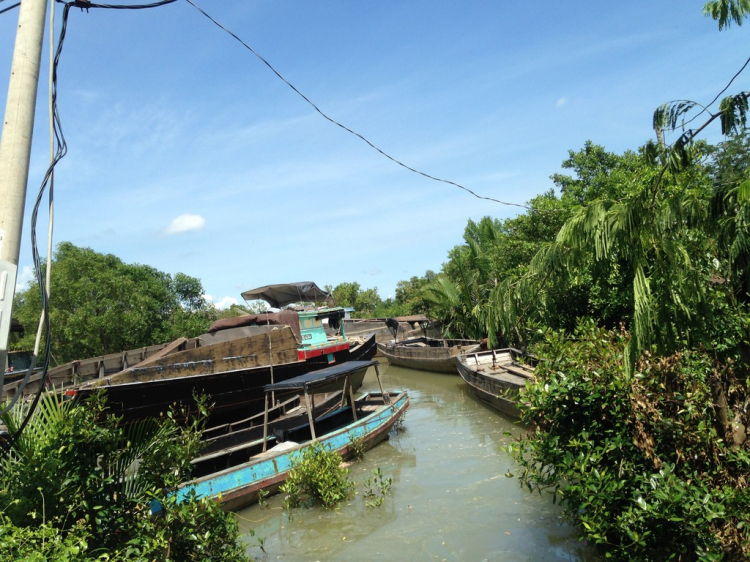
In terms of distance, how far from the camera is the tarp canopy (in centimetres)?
2163

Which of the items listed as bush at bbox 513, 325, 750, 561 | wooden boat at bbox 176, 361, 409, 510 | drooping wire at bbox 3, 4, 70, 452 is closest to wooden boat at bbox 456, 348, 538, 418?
wooden boat at bbox 176, 361, 409, 510

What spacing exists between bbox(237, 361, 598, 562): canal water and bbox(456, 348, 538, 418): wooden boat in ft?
5.76

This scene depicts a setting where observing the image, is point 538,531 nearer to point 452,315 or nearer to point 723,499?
point 723,499

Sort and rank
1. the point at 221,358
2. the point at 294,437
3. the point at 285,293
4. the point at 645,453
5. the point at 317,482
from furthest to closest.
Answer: the point at 285,293 → the point at 221,358 → the point at 294,437 → the point at 317,482 → the point at 645,453

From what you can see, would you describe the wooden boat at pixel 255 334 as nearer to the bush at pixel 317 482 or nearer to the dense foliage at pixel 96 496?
the bush at pixel 317 482

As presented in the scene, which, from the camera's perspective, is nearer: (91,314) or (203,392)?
(203,392)

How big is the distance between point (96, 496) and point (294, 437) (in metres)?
7.57

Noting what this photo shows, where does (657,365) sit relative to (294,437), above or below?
above

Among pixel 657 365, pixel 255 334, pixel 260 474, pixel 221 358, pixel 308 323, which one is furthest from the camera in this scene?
pixel 308 323

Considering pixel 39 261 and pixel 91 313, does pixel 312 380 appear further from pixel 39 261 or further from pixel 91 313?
pixel 91 313

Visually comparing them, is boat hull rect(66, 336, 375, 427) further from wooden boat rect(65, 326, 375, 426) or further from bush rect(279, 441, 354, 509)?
bush rect(279, 441, 354, 509)

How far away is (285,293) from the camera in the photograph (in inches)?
879

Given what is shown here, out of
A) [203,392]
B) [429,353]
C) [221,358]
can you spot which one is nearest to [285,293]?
[429,353]

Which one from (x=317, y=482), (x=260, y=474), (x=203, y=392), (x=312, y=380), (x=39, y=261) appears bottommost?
(x=317, y=482)
